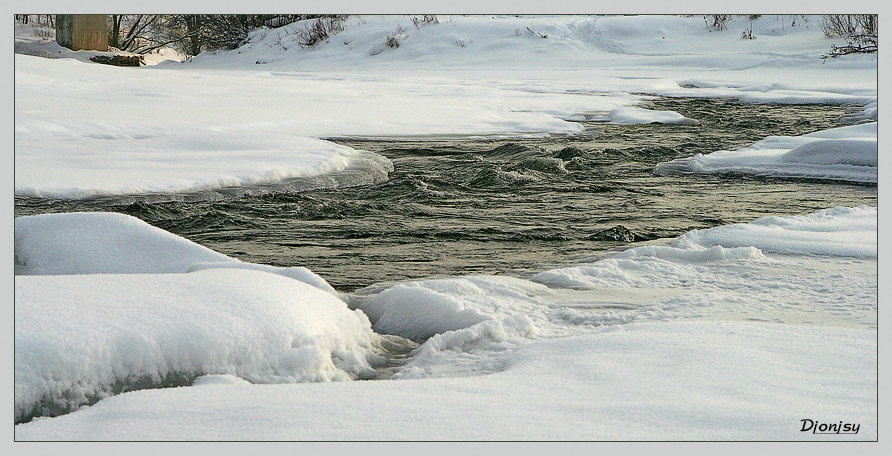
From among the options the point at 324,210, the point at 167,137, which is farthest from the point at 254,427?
the point at 167,137

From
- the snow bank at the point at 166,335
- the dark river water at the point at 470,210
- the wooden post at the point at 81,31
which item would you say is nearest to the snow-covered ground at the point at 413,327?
the snow bank at the point at 166,335

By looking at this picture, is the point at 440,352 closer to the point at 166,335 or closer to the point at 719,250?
the point at 166,335

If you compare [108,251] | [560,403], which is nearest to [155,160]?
[108,251]

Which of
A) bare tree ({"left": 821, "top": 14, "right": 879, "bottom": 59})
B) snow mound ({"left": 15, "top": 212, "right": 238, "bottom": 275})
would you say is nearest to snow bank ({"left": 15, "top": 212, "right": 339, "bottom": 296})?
snow mound ({"left": 15, "top": 212, "right": 238, "bottom": 275})

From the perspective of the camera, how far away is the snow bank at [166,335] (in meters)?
1.65

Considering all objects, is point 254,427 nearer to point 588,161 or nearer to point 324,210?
point 324,210

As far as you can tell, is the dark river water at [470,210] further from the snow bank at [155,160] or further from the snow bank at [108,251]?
the snow bank at [108,251]

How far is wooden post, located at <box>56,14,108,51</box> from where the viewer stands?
1103 centimetres

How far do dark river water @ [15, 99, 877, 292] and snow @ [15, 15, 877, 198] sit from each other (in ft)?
0.98

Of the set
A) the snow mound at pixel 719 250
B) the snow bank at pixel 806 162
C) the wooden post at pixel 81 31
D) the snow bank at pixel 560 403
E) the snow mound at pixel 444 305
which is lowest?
the snow bank at pixel 560 403

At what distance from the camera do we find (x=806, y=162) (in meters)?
4.62

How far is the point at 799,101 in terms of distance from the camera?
8.32 m

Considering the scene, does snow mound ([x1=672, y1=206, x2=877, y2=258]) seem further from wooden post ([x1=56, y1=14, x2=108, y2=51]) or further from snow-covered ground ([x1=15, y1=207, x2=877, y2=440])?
wooden post ([x1=56, y1=14, x2=108, y2=51])

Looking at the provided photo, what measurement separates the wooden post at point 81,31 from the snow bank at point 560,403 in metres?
10.6
